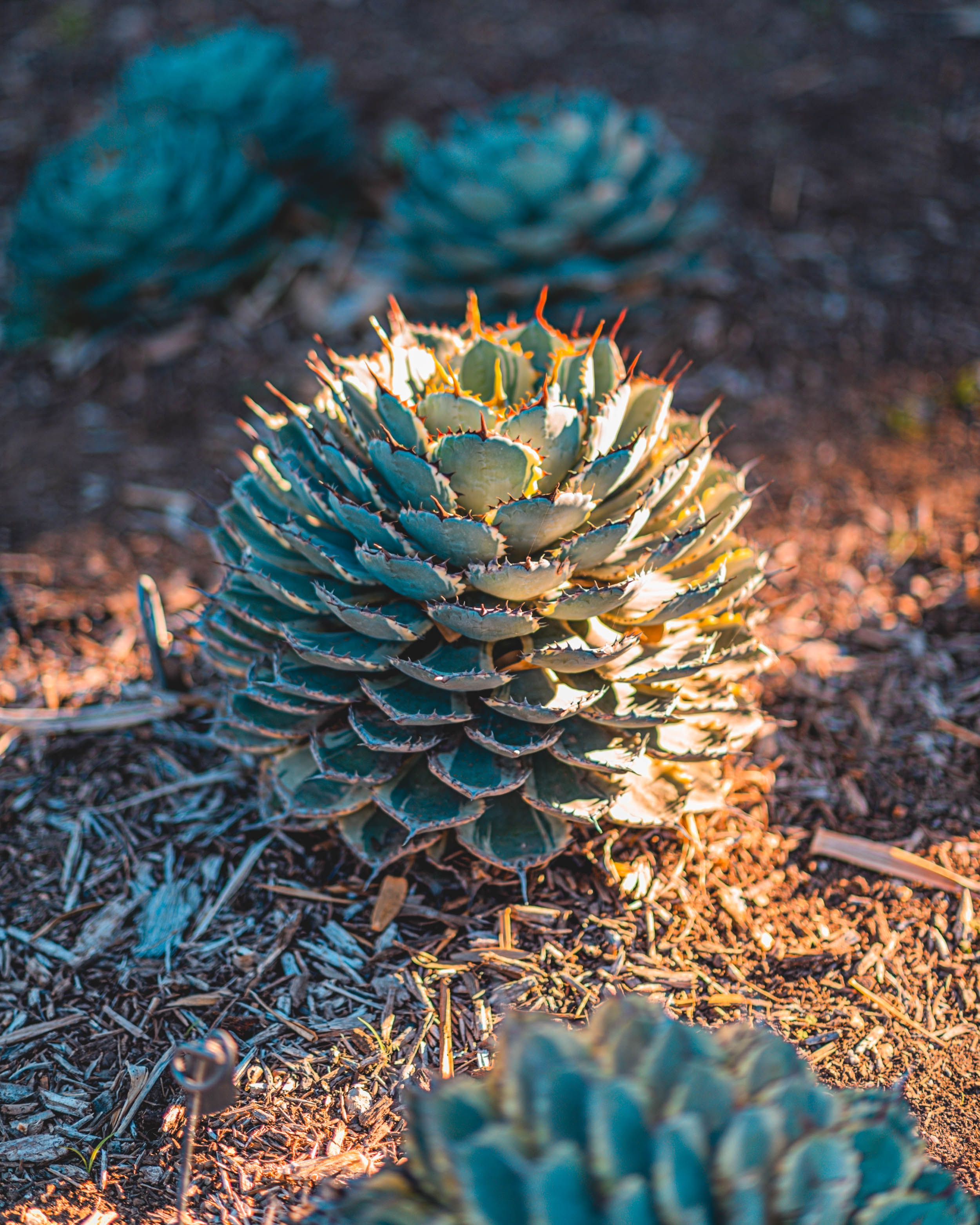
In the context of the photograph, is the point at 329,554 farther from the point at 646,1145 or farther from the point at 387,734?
the point at 646,1145

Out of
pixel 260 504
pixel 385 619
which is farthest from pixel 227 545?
pixel 385 619

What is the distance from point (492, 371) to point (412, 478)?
326mm

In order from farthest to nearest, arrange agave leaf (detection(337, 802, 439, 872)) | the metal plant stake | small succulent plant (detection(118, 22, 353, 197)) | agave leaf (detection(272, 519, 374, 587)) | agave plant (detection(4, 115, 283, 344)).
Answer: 1. small succulent plant (detection(118, 22, 353, 197))
2. agave plant (detection(4, 115, 283, 344))
3. agave leaf (detection(337, 802, 439, 872))
4. agave leaf (detection(272, 519, 374, 587))
5. the metal plant stake

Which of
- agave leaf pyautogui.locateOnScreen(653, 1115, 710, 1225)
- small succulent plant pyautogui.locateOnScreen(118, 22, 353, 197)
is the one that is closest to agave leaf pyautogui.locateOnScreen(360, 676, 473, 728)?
agave leaf pyautogui.locateOnScreen(653, 1115, 710, 1225)

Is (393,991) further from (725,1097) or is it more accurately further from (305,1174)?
(725,1097)

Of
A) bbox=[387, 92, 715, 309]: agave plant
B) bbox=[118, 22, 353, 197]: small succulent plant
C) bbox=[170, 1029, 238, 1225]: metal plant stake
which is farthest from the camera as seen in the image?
bbox=[118, 22, 353, 197]: small succulent plant

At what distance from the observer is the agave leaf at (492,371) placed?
5.91 ft

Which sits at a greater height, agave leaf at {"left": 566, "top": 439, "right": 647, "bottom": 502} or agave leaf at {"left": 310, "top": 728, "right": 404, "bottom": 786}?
agave leaf at {"left": 566, "top": 439, "right": 647, "bottom": 502}

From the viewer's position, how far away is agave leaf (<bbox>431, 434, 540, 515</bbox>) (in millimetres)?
1563

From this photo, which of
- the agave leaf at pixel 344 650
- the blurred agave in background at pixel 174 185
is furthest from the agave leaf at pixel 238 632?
the blurred agave in background at pixel 174 185

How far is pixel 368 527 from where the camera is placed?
1.64m

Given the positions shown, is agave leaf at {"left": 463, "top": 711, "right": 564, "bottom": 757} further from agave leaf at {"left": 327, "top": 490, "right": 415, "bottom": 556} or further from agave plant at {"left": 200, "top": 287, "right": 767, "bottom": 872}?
agave leaf at {"left": 327, "top": 490, "right": 415, "bottom": 556}

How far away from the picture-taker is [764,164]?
13.2 ft

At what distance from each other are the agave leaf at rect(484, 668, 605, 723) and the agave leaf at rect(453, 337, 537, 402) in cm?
50
